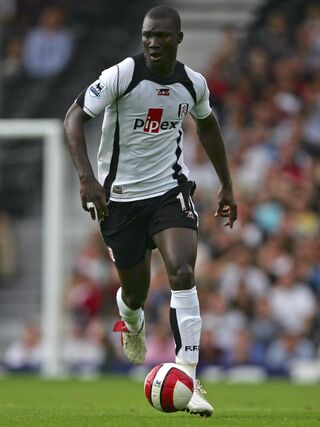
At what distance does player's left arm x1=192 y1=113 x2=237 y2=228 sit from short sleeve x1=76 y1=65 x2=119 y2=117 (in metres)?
0.89

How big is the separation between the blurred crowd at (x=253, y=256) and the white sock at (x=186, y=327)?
8660 millimetres

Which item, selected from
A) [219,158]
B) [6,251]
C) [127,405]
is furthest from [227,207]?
[6,251]

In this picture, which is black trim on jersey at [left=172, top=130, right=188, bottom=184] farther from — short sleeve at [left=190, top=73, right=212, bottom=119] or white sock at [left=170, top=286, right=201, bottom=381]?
white sock at [left=170, top=286, right=201, bottom=381]

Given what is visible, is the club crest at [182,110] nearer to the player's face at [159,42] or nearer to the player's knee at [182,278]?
the player's face at [159,42]

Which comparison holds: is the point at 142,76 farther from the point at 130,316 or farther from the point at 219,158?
the point at 130,316

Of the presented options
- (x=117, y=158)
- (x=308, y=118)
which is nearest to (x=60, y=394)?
(x=117, y=158)

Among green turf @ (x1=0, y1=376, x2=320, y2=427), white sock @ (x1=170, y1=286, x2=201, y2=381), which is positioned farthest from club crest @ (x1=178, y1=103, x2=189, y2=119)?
green turf @ (x1=0, y1=376, x2=320, y2=427)

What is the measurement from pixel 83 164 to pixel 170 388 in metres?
1.56

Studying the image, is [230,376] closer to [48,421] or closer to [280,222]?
[280,222]

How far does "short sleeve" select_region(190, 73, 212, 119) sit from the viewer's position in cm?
915

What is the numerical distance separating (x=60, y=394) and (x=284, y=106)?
8.97 m

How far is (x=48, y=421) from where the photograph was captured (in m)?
8.48

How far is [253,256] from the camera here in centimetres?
1794

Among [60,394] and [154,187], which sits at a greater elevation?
[154,187]
